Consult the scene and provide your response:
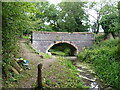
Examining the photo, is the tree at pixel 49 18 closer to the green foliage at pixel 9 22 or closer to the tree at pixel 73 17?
the tree at pixel 73 17

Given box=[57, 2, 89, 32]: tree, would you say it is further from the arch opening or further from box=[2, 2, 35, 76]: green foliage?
box=[2, 2, 35, 76]: green foliage

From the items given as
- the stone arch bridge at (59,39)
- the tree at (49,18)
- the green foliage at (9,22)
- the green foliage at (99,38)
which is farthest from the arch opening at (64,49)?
the green foliage at (9,22)

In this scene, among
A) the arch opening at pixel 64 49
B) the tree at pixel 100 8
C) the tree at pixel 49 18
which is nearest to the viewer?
the tree at pixel 100 8

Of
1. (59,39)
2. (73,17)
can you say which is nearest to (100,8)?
(73,17)

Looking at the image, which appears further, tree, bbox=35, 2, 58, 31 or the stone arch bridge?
tree, bbox=35, 2, 58, 31

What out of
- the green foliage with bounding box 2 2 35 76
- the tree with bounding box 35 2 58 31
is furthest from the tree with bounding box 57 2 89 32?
the green foliage with bounding box 2 2 35 76

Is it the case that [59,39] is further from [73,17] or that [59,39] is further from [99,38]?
[99,38]

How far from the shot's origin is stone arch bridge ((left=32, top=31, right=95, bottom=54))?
11.8 m

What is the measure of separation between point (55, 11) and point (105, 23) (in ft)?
19.9

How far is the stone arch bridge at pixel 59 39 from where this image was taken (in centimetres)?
1175

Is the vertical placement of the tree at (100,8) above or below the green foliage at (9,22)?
above

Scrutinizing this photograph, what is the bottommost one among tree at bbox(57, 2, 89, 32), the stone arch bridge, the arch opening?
the arch opening

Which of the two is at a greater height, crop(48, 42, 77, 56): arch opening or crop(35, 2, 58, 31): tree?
crop(35, 2, 58, 31): tree

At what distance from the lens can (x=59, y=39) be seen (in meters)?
12.6
